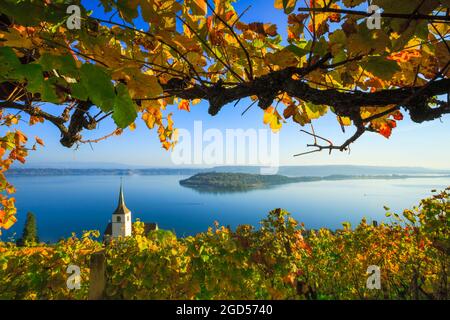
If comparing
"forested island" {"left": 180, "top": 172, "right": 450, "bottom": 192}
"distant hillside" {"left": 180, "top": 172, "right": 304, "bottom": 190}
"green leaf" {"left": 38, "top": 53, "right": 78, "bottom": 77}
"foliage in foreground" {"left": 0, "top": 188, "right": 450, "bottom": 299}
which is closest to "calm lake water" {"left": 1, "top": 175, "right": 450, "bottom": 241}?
"forested island" {"left": 180, "top": 172, "right": 450, "bottom": 192}

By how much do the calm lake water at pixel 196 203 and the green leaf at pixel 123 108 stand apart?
8234 centimetres

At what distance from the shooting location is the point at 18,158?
2.29m

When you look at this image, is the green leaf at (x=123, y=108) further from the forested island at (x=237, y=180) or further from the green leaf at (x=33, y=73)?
the forested island at (x=237, y=180)

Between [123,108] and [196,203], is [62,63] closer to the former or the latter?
[123,108]

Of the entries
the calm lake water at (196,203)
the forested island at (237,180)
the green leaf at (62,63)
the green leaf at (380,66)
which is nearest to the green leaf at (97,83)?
the green leaf at (62,63)

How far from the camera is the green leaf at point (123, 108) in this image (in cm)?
62

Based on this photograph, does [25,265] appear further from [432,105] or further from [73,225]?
[73,225]

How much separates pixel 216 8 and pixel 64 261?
1.96 meters

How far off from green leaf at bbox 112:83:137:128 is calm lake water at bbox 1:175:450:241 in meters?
82.3

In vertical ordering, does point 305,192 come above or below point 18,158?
below

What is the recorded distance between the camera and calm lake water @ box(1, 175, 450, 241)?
9962 centimetres

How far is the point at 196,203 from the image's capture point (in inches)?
5541

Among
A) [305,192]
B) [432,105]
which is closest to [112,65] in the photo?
[432,105]

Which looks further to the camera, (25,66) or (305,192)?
(305,192)
